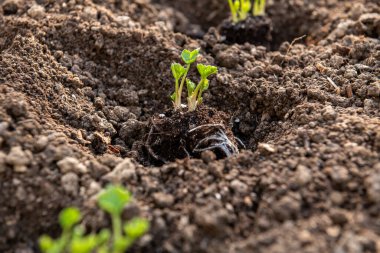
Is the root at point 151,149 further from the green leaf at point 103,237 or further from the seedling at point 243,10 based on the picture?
the seedling at point 243,10

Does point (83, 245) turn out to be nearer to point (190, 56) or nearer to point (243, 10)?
point (190, 56)

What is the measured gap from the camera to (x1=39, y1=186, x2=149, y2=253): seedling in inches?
55.9

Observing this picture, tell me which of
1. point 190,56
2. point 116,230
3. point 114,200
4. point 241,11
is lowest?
point 116,230

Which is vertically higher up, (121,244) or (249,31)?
(249,31)

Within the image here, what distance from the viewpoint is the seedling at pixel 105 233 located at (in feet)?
4.66

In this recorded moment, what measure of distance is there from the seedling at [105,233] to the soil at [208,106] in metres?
0.06

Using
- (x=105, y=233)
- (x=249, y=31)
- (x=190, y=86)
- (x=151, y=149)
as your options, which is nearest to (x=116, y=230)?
(x=105, y=233)

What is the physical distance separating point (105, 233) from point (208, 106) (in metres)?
0.98

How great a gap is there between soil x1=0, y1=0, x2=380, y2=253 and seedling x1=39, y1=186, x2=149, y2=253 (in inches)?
2.2

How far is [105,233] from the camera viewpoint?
1.46 metres

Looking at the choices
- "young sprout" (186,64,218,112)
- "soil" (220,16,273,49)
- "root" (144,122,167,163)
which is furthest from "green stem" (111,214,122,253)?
"soil" (220,16,273,49)

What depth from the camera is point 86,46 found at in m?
2.50

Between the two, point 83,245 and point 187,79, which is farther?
point 187,79

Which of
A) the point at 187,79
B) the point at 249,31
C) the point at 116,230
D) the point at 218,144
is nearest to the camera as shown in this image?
the point at 116,230
